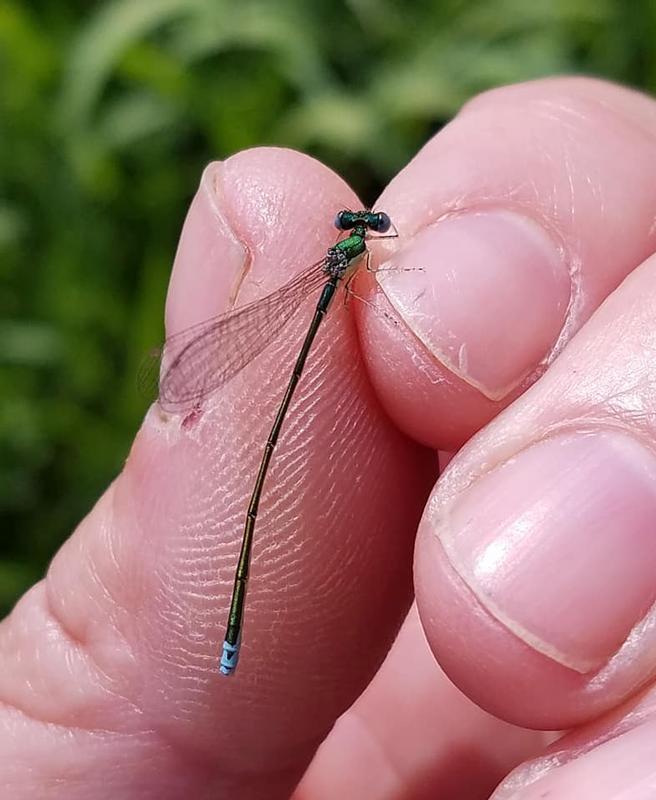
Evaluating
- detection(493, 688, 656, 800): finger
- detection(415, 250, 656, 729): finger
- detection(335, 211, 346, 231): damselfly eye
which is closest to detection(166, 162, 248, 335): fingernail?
detection(335, 211, 346, 231): damselfly eye

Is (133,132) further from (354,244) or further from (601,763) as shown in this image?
(601,763)

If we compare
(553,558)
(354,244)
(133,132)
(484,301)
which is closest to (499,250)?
(484,301)

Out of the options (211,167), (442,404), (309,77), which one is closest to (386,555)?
(442,404)

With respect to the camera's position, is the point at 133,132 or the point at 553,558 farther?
the point at 133,132

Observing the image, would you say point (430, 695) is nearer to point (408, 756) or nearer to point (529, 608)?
point (408, 756)

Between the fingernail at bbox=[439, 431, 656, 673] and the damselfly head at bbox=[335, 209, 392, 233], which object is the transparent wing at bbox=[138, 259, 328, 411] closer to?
the damselfly head at bbox=[335, 209, 392, 233]

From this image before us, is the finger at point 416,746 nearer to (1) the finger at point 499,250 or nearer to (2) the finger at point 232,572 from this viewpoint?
(2) the finger at point 232,572

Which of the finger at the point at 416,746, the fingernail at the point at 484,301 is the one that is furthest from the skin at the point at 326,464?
the finger at the point at 416,746

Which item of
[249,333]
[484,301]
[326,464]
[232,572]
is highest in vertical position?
[249,333]
